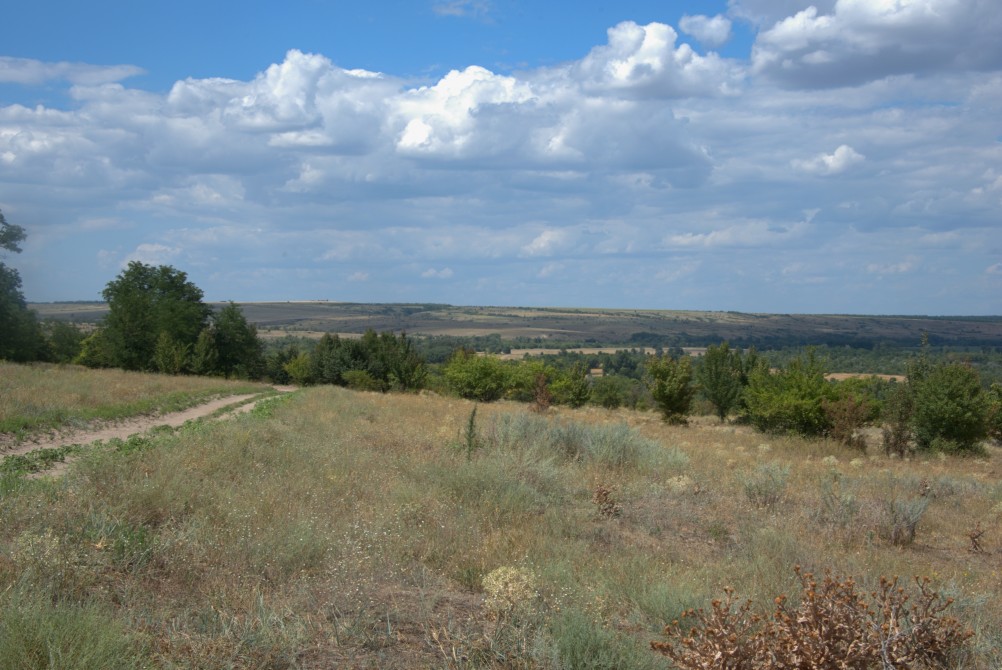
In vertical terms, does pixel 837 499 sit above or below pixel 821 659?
below

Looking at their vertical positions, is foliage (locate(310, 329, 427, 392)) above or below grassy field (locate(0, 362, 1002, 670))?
below

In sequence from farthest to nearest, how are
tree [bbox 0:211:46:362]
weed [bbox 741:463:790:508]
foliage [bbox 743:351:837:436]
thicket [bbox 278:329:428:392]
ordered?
thicket [bbox 278:329:428:392]
tree [bbox 0:211:46:362]
foliage [bbox 743:351:837:436]
weed [bbox 741:463:790:508]

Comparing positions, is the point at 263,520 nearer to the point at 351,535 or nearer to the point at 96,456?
the point at 351,535

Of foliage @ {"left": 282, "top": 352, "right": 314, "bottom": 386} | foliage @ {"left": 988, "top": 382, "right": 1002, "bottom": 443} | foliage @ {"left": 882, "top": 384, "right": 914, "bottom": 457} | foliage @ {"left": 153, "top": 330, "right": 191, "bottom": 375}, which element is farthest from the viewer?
foliage @ {"left": 282, "top": 352, "right": 314, "bottom": 386}

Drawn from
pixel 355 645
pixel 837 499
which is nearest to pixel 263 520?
pixel 355 645

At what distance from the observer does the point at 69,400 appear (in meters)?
18.2

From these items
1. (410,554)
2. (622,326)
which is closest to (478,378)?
(410,554)

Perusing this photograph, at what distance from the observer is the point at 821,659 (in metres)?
3.79

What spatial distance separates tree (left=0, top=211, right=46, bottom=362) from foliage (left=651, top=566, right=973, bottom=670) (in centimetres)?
5065

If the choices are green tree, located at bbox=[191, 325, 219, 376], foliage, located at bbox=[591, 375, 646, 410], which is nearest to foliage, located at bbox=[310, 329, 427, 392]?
green tree, located at bbox=[191, 325, 219, 376]

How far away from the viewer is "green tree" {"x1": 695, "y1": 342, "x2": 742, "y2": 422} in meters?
38.5

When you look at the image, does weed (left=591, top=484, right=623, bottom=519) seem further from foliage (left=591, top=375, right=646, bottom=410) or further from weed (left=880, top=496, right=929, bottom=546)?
foliage (left=591, top=375, right=646, bottom=410)

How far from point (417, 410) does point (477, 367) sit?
2327 cm

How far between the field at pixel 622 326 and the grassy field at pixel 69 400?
73.2m
